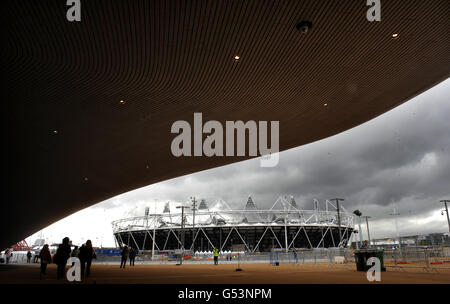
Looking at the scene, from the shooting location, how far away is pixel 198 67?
406 inches

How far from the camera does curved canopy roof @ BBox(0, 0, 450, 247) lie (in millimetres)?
7906

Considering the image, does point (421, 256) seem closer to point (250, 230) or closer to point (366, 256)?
point (366, 256)

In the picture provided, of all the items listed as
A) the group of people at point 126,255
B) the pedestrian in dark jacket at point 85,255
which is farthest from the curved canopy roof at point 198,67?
the group of people at point 126,255

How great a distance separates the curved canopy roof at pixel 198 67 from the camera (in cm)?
791

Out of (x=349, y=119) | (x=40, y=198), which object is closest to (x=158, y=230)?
(x=40, y=198)

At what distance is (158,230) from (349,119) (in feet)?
204

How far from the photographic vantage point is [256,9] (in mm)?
7789

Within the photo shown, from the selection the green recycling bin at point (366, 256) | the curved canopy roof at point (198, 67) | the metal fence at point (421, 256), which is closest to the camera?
the curved canopy roof at point (198, 67)

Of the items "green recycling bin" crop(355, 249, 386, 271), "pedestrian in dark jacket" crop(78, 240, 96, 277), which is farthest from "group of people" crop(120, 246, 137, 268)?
"green recycling bin" crop(355, 249, 386, 271)

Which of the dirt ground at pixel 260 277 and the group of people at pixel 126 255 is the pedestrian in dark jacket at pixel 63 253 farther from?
the group of people at pixel 126 255

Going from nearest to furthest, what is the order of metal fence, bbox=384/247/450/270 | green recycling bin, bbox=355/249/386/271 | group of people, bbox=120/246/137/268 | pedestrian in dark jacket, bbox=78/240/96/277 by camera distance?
pedestrian in dark jacket, bbox=78/240/96/277, green recycling bin, bbox=355/249/386/271, metal fence, bbox=384/247/450/270, group of people, bbox=120/246/137/268

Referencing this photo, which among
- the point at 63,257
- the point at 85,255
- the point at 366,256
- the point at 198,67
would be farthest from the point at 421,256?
the point at 63,257

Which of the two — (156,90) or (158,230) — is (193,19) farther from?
(158,230)

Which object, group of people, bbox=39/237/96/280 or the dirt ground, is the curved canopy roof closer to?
group of people, bbox=39/237/96/280
